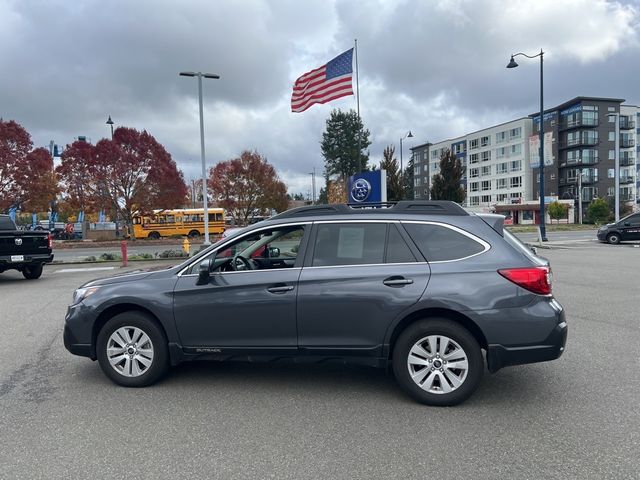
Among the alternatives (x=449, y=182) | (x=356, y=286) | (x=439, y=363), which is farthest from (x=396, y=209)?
(x=449, y=182)

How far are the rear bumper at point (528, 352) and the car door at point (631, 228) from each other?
24.2 metres

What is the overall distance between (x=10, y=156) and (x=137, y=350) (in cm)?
2658

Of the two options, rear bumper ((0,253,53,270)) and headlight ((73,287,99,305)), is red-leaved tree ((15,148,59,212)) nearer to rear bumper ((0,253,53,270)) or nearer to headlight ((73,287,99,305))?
rear bumper ((0,253,53,270))

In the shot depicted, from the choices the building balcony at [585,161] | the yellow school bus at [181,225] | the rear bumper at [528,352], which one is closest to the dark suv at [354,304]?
the rear bumper at [528,352]

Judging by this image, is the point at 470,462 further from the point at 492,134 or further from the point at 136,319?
the point at 492,134

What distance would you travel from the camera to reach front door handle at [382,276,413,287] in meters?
4.26

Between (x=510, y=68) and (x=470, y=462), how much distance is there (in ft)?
83.8

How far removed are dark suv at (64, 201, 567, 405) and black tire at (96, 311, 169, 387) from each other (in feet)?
0.04

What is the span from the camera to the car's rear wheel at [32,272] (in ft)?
46.3

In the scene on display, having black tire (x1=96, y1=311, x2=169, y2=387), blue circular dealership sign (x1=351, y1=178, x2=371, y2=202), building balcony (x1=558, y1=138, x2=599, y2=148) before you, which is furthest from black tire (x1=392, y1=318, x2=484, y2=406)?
building balcony (x1=558, y1=138, x2=599, y2=148)

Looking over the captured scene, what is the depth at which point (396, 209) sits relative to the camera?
4.70 meters

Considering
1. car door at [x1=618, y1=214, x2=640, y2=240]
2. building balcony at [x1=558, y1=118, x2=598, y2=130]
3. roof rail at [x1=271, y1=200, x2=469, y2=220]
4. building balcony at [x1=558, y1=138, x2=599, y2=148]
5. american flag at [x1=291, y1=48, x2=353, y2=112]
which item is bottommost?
car door at [x1=618, y1=214, x2=640, y2=240]

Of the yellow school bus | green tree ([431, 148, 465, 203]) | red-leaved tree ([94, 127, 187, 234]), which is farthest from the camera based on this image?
the yellow school bus

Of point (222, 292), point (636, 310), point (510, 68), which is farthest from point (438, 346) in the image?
point (510, 68)
